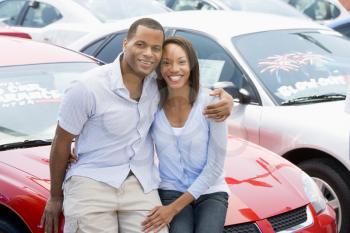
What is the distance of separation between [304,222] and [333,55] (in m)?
2.37

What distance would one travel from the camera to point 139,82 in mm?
3668

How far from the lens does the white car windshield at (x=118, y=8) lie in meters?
10.0

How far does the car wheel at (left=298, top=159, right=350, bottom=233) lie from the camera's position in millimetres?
5109

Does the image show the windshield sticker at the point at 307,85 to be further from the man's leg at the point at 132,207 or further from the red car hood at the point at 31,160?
the man's leg at the point at 132,207

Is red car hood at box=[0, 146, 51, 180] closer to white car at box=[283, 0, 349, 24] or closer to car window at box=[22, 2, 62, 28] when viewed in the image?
car window at box=[22, 2, 62, 28]

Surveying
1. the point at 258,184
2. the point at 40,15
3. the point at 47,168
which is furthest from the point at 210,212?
the point at 40,15

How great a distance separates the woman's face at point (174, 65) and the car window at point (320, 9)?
9.55 meters

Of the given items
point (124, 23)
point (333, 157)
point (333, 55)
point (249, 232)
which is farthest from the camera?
point (124, 23)

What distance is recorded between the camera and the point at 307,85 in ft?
19.1

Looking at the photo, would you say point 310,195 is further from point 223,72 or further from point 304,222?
point 223,72

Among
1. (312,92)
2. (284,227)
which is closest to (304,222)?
(284,227)

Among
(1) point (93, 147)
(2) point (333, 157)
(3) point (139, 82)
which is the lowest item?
(2) point (333, 157)

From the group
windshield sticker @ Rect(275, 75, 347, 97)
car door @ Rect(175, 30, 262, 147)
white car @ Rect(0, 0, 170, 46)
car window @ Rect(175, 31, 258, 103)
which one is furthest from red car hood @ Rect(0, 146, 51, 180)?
white car @ Rect(0, 0, 170, 46)

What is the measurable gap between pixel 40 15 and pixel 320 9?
5.06 metres
